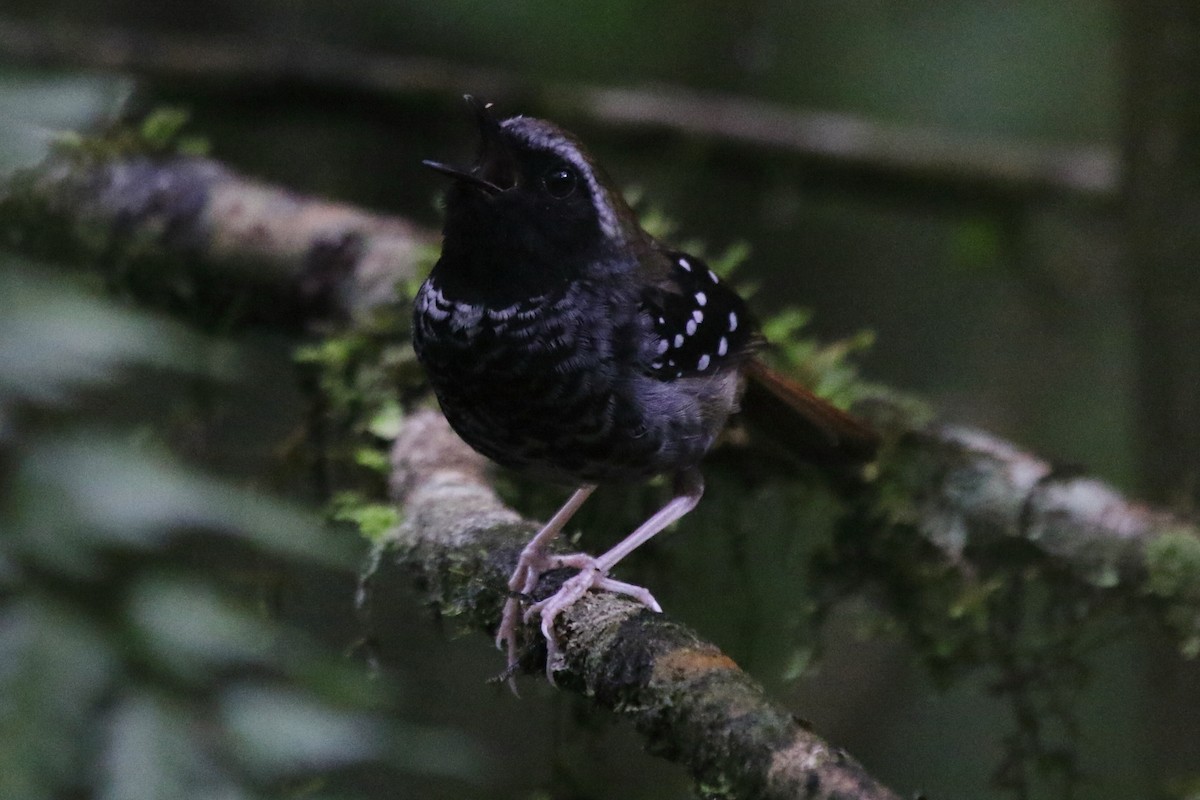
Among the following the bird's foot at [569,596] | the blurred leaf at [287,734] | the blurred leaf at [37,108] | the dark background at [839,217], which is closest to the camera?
the blurred leaf at [287,734]

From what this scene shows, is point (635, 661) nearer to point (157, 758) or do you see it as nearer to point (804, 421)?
point (157, 758)

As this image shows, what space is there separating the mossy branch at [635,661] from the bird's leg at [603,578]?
29mm

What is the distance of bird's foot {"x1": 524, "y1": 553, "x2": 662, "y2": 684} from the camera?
2.30m

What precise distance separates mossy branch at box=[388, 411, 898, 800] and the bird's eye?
2.32 ft

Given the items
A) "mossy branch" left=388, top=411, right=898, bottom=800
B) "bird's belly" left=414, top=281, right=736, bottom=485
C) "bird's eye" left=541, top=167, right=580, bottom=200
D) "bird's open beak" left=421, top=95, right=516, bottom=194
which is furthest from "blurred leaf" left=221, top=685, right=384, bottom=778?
"bird's eye" left=541, top=167, right=580, bottom=200

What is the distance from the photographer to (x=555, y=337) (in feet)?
8.85

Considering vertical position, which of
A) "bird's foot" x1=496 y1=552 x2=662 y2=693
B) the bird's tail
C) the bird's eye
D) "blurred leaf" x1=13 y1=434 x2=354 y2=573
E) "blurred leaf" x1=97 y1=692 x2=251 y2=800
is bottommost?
"blurred leaf" x1=97 y1=692 x2=251 y2=800

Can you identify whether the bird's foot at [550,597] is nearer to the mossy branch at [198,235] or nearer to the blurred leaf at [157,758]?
the blurred leaf at [157,758]

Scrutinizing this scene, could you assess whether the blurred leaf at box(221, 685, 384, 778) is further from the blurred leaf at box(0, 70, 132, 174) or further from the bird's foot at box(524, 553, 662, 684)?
the blurred leaf at box(0, 70, 132, 174)

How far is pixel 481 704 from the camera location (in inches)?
248

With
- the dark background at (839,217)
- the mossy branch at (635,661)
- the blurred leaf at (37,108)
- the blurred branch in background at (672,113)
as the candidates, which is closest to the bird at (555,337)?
the mossy branch at (635,661)

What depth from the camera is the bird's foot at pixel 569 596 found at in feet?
7.56

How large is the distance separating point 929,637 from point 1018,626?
0.80ft

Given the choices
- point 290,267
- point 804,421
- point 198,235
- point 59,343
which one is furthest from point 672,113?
point 59,343
